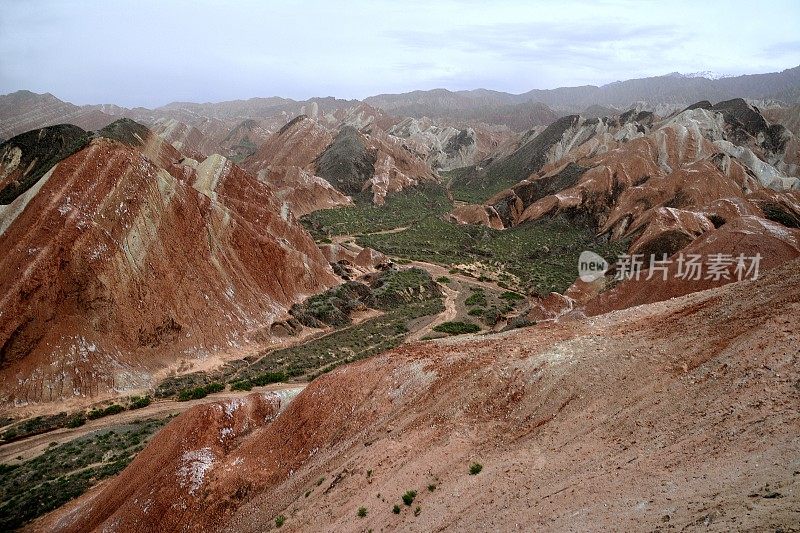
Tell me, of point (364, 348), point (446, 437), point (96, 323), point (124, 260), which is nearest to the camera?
point (446, 437)

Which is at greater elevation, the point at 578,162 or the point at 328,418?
the point at 578,162

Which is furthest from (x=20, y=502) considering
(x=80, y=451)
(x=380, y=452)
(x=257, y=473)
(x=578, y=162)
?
(x=578, y=162)

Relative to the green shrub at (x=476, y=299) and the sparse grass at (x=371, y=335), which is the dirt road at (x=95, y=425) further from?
the green shrub at (x=476, y=299)

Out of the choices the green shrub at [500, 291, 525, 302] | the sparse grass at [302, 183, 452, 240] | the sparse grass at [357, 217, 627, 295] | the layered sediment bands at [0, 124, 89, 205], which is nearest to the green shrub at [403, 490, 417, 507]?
the green shrub at [500, 291, 525, 302]

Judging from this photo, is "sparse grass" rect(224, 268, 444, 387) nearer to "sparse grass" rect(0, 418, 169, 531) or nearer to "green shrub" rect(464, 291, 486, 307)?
"green shrub" rect(464, 291, 486, 307)

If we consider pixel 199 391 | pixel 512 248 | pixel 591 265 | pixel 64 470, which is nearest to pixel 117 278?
pixel 199 391

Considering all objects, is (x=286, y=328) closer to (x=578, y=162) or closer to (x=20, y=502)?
(x=20, y=502)

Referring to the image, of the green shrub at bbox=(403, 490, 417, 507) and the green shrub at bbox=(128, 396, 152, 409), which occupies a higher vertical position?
the green shrub at bbox=(403, 490, 417, 507)
